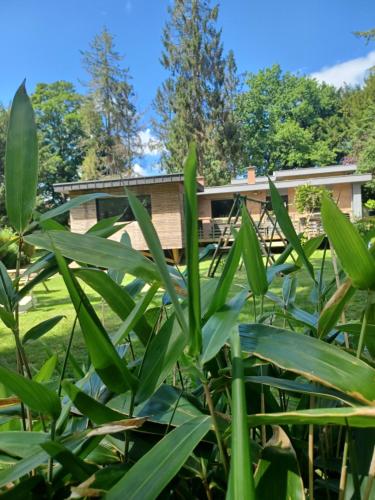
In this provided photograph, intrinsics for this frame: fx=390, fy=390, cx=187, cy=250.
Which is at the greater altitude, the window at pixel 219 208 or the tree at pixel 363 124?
the tree at pixel 363 124

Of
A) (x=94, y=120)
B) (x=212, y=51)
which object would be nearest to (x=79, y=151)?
(x=94, y=120)

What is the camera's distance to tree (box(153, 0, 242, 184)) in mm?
24828

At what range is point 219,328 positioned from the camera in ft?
1.02

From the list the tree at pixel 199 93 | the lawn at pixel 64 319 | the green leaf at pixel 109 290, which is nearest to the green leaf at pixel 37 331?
the green leaf at pixel 109 290

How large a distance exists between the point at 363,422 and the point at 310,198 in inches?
542

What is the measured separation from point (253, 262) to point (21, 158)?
0.85ft

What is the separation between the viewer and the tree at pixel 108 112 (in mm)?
26453

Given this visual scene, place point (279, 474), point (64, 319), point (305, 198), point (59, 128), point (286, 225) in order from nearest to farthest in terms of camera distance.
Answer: point (279, 474), point (286, 225), point (64, 319), point (305, 198), point (59, 128)

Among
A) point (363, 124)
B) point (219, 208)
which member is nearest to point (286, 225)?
point (219, 208)

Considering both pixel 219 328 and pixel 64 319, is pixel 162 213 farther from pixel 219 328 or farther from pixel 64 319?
pixel 219 328

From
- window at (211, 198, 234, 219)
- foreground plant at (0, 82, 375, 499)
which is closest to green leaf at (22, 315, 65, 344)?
foreground plant at (0, 82, 375, 499)

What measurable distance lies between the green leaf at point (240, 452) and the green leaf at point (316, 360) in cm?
6

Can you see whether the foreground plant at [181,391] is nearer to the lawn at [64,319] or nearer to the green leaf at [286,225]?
the green leaf at [286,225]

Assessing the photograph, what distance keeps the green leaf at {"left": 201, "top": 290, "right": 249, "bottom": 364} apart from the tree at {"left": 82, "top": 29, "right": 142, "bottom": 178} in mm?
27020
